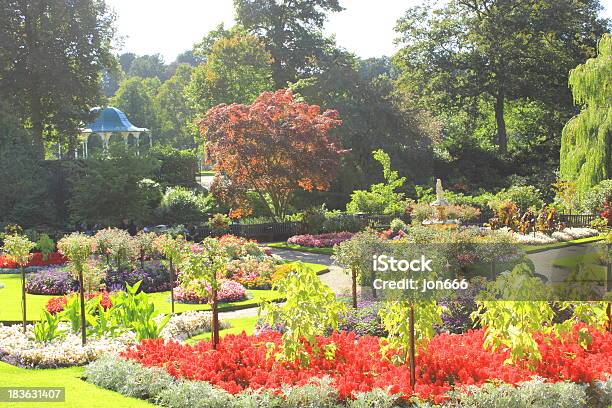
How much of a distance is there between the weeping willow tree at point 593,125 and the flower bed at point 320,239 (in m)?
9.73

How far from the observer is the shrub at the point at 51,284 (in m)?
18.4

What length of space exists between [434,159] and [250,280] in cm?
2459

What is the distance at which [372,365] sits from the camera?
30.6 ft

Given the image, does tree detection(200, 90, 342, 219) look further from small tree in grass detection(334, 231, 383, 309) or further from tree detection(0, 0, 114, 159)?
small tree in grass detection(334, 231, 383, 309)

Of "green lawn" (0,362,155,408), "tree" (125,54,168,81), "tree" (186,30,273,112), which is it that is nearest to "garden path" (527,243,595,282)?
"green lawn" (0,362,155,408)

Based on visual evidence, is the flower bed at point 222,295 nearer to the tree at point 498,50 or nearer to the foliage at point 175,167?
the foliage at point 175,167

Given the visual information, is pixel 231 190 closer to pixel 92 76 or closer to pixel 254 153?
pixel 254 153

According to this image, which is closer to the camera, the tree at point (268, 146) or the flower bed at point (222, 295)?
the flower bed at point (222, 295)

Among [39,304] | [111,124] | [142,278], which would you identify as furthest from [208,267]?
[111,124]

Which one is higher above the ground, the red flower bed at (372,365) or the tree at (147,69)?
the tree at (147,69)

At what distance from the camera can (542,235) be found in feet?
86.3

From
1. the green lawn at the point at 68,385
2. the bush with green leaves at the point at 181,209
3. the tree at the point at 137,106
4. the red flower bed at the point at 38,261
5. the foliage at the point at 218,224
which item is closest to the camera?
the green lawn at the point at 68,385

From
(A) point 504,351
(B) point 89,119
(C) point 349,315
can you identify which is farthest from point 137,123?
(A) point 504,351

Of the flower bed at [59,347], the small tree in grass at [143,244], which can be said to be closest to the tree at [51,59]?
the small tree in grass at [143,244]
